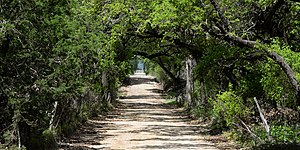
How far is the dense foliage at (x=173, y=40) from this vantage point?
11.7 meters

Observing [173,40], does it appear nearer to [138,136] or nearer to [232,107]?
[138,136]

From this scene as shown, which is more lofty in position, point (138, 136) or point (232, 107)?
point (232, 107)

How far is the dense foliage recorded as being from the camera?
11742mm

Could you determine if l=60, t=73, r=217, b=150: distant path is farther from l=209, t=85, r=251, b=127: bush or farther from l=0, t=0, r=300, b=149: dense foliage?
l=209, t=85, r=251, b=127: bush

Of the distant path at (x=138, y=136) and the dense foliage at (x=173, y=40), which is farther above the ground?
the dense foliage at (x=173, y=40)

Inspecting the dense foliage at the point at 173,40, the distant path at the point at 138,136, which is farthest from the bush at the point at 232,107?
the distant path at the point at 138,136

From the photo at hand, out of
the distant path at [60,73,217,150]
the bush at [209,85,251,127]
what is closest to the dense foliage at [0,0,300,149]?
the bush at [209,85,251,127]

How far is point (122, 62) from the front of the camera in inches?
1134

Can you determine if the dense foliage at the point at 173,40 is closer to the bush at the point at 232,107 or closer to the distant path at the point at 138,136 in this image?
the bush at the point at 232,107

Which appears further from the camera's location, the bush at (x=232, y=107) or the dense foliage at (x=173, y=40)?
the bush at (x=232, y=107)

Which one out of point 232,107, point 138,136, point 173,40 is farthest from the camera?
point 173,40

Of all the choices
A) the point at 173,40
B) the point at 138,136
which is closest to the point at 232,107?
the point at 138,136

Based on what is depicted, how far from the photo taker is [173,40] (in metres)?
22.6

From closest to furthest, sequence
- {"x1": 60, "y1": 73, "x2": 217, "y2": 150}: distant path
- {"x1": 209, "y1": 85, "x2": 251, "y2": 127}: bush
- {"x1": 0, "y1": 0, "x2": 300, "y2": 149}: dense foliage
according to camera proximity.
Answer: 1. {"x1": 0, "y1": 0, "x2": 300, "y2": 149}: dense foliage
2. {"x1": 209, "y1": 85, "x2": 251, "y2": 127}: bush
3. {"x1": 60, "y1": 73, "x2": 217, "y2": 150}: distant path
